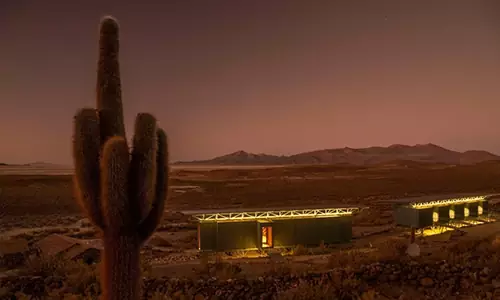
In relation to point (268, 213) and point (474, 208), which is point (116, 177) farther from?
point (474, 208)

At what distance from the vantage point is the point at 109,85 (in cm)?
801

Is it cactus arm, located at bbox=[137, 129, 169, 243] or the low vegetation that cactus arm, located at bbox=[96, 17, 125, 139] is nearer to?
cactus arm, located at bbox=[137, 129, 169, 243]

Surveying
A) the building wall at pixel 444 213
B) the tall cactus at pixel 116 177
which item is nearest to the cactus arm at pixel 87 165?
the tall cactus at pixel 116 177

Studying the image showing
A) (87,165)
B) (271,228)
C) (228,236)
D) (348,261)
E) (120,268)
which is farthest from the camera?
(271,228)

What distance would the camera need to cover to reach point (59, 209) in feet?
151

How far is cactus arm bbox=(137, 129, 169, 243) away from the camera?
7.57 meters

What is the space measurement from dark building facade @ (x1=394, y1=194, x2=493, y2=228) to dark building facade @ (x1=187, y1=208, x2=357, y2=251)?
484 centimetres

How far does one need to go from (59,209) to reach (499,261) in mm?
43198

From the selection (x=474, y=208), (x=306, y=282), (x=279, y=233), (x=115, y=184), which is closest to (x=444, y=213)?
(x=474, y=208)

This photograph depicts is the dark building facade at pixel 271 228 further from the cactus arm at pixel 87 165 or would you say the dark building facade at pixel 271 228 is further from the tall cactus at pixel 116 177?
the cactus arm at pixel 87 165

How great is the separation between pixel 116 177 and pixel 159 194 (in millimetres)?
1082

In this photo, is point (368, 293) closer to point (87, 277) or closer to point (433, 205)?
point (87, 277)

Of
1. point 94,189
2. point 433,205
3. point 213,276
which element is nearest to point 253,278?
point 213,276

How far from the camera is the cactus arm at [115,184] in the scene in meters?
6.84
